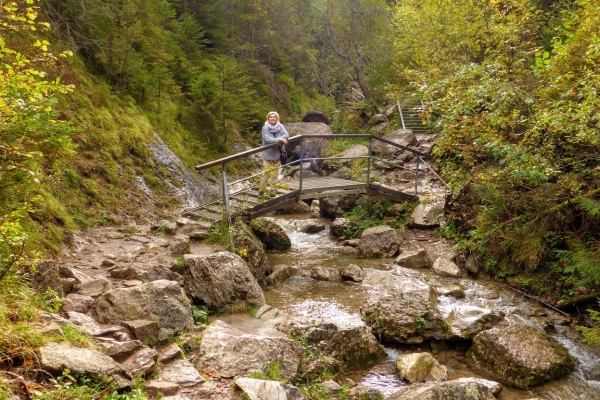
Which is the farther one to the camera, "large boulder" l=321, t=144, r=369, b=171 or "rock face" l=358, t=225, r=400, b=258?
"large boulder" l=321, t=144, r=369, b=171

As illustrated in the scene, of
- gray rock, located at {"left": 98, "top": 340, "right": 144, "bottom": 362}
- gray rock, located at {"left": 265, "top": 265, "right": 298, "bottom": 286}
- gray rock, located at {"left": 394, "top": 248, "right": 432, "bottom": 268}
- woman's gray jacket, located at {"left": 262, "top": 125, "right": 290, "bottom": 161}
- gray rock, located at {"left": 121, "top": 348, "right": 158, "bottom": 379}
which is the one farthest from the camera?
woman's gray jacket, located at {"left": 262, "top": 125, "right": 290, "bottom": 161}

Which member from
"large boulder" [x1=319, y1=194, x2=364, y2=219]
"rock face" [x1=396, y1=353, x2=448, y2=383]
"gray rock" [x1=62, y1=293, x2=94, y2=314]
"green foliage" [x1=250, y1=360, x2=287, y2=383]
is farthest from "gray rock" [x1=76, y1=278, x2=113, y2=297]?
"large boulder" [x1=319, y1=194, x2=364, y2=219]

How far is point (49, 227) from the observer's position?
20.7 ft

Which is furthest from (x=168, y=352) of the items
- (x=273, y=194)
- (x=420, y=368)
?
(x=273, y=194)

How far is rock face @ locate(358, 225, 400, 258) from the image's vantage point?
31.2 ft

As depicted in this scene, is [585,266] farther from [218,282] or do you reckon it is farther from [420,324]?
[218,282]

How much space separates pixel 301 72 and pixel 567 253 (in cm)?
2101

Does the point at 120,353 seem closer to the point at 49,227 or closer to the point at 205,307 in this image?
the point at 205,307

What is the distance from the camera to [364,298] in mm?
7203

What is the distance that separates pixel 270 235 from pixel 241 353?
547cm

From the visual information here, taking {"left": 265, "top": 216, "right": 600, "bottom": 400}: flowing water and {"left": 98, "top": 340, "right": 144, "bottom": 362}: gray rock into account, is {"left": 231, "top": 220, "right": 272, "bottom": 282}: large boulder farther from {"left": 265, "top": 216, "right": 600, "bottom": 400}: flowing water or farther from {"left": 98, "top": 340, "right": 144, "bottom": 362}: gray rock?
{"left": 98, "top": 340, "right": 144, "bottom": 362}: gray rock

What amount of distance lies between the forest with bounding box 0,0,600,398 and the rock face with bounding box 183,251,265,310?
1939 millimetres

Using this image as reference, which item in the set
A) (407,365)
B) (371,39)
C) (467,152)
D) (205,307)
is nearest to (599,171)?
(467,152)

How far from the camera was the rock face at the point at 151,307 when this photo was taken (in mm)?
4484
